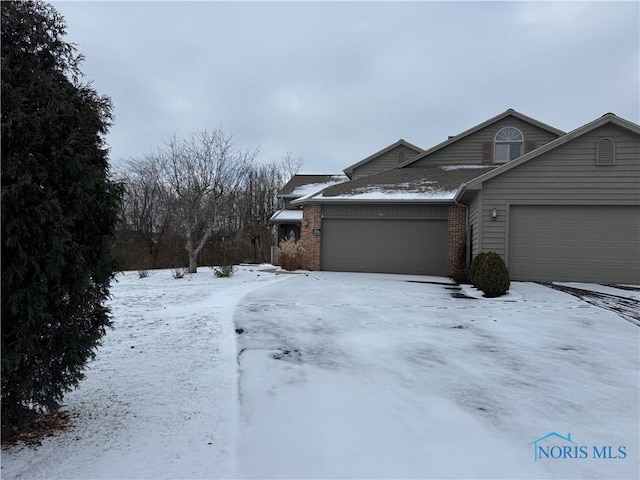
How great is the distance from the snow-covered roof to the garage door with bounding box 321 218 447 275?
6.63 metres

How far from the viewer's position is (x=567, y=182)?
11031 mm

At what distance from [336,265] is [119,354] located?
11301mm

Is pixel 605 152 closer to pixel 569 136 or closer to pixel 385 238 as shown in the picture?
pixel 569 136

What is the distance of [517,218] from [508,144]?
23.6ft

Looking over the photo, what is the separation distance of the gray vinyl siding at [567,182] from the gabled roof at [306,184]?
1361 cm

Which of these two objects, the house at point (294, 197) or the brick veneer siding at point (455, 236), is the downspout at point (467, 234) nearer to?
the brick veneer siding at point (455, 236)

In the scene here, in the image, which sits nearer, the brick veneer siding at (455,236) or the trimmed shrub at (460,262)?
the trimmed shrub at (460,262)

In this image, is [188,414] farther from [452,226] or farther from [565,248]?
[452,226]

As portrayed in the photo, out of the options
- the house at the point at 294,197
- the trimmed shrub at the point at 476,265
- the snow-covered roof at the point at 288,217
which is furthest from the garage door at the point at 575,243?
the house at the point at 294,197

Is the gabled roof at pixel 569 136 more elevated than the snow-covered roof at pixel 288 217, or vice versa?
the gabled roof at pixel 569 136

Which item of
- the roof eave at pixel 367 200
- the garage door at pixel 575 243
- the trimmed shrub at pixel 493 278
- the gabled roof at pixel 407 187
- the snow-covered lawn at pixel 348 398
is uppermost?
the gabled roof at pixel 407 187

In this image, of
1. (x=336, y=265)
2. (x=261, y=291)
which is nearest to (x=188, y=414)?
(x=261, y=291)

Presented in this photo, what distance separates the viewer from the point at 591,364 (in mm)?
4543

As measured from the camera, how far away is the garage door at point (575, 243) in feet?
35.7
